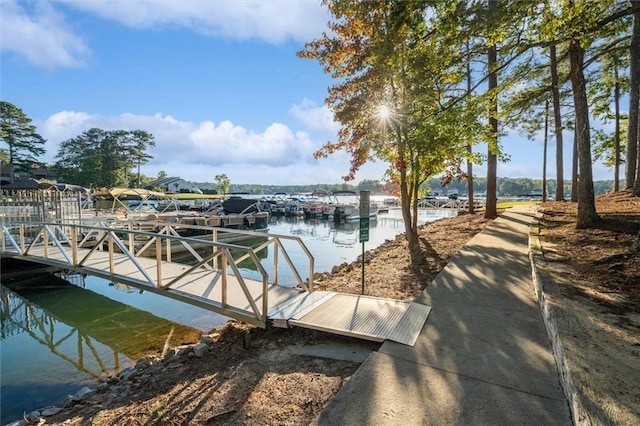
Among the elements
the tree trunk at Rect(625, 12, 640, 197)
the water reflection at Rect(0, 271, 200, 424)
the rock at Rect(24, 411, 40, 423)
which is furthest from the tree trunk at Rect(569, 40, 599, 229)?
the rock at Rect(24, 411, 40, 423)

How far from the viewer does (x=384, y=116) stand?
27.0 ft

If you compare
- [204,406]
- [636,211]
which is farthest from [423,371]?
[636,211]

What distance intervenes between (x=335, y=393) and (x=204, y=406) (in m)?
1.21

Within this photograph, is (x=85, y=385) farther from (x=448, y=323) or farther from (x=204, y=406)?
(x=448, y=323)

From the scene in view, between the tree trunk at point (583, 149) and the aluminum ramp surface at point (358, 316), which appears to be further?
the tree trunk at point (583, 149)

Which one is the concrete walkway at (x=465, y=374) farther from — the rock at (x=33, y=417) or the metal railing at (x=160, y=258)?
the rock at (x=33, y=417)

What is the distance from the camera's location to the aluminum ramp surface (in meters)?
3.78

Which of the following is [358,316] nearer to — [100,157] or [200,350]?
[200,350]

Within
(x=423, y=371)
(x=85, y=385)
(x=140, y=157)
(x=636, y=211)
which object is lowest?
(x=85, y=385)

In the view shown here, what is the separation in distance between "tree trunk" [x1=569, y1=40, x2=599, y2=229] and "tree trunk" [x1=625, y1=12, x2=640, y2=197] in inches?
190

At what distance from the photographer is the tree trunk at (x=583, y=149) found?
766cm

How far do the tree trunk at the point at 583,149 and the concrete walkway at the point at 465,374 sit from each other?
451 centimetres

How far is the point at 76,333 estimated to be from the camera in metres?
6.88

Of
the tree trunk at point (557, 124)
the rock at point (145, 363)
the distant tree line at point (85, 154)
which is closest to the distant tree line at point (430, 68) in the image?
the tree trunk at point (557, 124)
